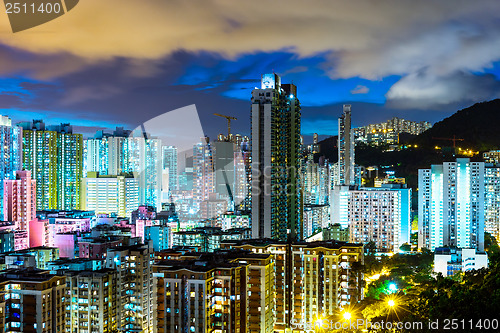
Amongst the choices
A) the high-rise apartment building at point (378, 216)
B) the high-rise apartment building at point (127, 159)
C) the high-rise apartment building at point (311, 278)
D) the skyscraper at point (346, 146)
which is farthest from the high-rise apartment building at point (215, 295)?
the high-rise apartment building at point (127, 159)

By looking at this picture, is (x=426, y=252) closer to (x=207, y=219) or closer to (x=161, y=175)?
(x=207, y=219)

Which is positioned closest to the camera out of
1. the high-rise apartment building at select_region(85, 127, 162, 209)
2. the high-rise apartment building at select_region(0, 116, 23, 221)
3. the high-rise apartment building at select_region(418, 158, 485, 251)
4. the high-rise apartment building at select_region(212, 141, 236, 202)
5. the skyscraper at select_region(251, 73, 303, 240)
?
the skyscraper at select_region(251, 73, 303, 240)

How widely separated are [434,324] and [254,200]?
6094mm

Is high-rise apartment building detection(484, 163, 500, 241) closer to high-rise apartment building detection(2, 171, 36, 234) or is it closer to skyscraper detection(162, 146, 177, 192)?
skyscraper detection(162, 146, 177, 192)

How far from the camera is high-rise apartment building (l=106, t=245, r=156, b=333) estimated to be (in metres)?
6.96

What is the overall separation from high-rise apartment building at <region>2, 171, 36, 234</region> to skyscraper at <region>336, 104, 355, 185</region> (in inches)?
322

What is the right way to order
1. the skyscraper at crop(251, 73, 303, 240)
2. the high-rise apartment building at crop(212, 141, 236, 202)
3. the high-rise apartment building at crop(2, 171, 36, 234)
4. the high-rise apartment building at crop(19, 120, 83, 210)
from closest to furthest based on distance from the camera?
the skyscraper at crop(251, 73, 303, 240)
the high-rise apartment building at crop(2, 171, 36, 234)
the high-rise apartment building at crop(19, 120, 83, 210)
the high-rise apartment building at crop(212, 141, 236, 202)

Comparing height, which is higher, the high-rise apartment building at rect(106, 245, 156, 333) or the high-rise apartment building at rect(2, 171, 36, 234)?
the high-rise apartment building at rect(2, 171, 36, 234)

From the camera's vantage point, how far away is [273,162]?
9250 mm

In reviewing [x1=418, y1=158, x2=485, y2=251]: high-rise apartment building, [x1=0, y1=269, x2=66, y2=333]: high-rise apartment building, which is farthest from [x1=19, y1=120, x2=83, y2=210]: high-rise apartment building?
[x1=0, y1=269, x2=66, y2=333]: high-rise apartment building

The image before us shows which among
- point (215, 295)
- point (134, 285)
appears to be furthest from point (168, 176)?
point (215, 295)

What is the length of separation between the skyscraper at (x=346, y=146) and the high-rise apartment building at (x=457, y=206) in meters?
3.56

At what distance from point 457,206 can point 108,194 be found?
946 centimetres

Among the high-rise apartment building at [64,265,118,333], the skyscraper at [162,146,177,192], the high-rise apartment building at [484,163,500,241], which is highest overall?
the skyscraper at [162,146,177,192]
